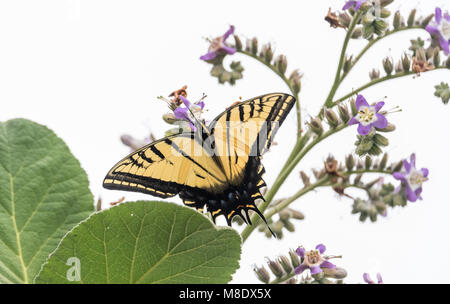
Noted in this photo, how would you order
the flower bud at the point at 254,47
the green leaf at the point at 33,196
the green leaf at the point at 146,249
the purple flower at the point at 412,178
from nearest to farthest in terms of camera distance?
the green leaf at the point at 146,249 → the green leaf at the point at 33,196 → the purple flower at the point at 412,178 → the flower bud at the point at 254,47

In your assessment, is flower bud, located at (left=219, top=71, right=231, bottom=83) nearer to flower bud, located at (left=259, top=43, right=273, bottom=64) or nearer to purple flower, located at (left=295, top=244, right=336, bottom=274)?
flower bud, located at (left=259, top=43, right=273, bottom=64)

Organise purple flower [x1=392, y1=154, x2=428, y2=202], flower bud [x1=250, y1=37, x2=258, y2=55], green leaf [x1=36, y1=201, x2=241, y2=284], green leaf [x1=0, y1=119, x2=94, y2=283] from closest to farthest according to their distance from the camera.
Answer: green leaf [x1=36, y1=201, x2=241, y2=284], green leaf [x1=0, y1=119, x2=94, y2=283], purple flower [x1=392, y1=154, x2=428, y2=202], flower bud [x1=250, y1=37, x2=258, y2=55]

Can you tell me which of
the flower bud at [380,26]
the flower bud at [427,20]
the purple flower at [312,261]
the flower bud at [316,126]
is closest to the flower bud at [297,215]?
the purple flower at [312,261]

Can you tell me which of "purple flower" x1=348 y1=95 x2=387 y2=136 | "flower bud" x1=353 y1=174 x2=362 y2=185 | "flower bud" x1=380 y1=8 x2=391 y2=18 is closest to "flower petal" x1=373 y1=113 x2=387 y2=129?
"purple flower" x1=348 y1=95 x2=387 y2=136

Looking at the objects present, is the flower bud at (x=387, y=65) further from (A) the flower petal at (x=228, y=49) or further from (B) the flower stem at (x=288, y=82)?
(A) the flower petal at (x=228, y=49)

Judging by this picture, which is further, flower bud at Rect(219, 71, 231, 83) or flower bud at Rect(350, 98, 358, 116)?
flower bud at Rect(219, 71, 231, 83)

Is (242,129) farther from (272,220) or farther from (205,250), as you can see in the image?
(205,250)
